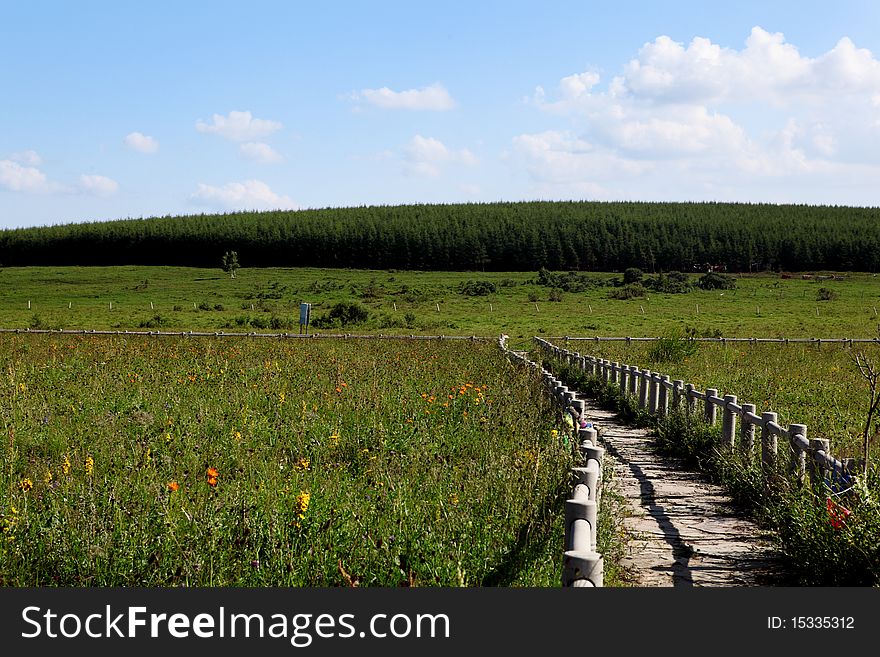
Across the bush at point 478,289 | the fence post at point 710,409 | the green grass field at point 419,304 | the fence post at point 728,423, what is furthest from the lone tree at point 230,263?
the fence post at point 728,423

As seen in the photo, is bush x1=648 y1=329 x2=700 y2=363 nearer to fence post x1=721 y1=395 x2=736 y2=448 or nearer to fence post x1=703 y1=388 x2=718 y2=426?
fence post x1=703 y1=388 x2=718 y2=426

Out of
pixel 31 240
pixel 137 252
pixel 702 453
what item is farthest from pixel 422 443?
pixel 31 240

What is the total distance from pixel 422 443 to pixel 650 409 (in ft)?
18.8

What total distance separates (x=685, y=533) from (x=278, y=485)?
10.8ft

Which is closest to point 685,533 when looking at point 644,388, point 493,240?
point 644,388

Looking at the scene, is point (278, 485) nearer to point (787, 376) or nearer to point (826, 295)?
point (787, 376)

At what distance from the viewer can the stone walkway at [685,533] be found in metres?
6.11

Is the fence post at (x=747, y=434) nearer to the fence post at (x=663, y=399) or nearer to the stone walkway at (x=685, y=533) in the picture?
the stone walkway at (x=685, y=533)

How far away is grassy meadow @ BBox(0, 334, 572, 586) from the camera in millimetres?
5246

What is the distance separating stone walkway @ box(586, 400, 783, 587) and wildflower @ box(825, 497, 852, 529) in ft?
2.03

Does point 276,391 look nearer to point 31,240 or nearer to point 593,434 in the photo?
point 593,434

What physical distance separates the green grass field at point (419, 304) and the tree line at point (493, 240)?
12905mm

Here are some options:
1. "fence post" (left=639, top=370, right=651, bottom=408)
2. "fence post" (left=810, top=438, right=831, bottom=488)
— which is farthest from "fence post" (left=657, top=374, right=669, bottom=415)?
"fence post" (left=810, top=438, right=831, bottom=488)

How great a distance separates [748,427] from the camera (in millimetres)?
9109
